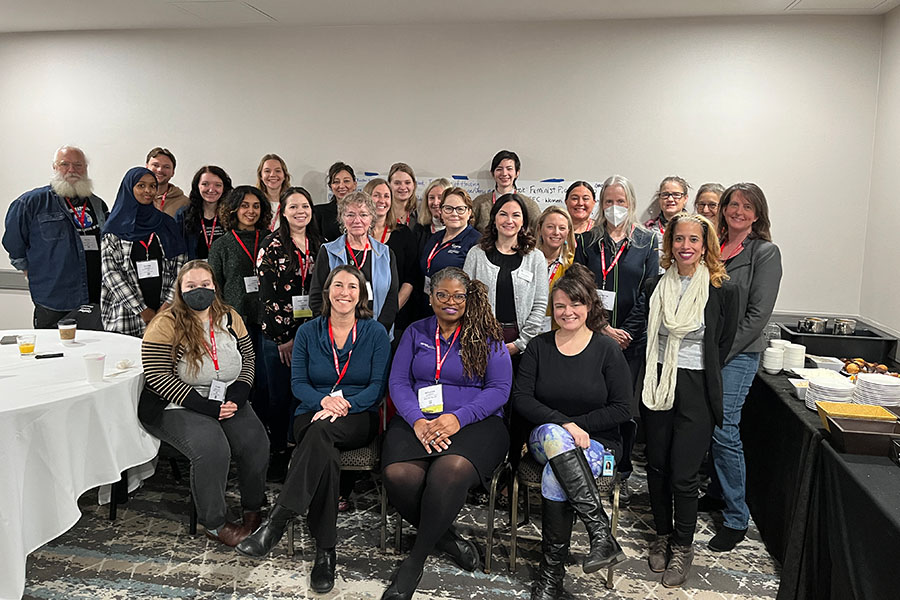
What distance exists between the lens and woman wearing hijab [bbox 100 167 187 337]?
3.63 m

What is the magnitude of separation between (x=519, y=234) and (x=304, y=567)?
1.83m

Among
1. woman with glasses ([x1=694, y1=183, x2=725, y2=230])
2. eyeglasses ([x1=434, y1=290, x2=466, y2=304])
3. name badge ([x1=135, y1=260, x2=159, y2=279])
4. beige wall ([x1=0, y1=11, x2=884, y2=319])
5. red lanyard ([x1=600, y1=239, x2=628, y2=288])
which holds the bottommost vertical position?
eyeglasses ([x1=434, y1=290, x2=466, y2=304])

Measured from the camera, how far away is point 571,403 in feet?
8.91

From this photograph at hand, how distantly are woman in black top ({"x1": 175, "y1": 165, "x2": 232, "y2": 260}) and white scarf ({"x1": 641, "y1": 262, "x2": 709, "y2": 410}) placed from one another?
2.64 m

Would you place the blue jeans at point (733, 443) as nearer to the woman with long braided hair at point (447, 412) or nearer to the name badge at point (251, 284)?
the woman with long braided hair at point (447, 412)

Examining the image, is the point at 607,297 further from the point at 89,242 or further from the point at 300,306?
the point at 89,242

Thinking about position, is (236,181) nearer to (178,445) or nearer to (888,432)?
(178,445)

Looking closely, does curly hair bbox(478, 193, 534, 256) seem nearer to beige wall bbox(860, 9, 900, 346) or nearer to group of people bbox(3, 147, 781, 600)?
group of people bbox(3, 147, 781, 600)

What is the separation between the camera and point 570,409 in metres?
2.73

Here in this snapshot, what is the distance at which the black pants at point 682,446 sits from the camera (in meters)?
2.64

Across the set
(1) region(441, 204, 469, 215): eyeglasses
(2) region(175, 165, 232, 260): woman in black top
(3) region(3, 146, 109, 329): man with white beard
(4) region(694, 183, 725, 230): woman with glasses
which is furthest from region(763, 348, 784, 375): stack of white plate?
(3) region(3, 146, 109, 329): man with white beard

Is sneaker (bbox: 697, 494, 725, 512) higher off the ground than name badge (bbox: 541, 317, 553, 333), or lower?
lower

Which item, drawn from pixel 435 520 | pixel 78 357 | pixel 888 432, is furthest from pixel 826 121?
pixel 78 357

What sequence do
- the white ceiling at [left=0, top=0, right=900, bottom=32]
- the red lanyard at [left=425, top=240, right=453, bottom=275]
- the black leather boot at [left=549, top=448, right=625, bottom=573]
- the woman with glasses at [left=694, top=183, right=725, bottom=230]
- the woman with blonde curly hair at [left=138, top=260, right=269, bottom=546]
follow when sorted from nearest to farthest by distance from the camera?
the black leather boot at [left=549, top=448, right=625, bottom=573] < the woman with blonde curly hair at [left=138, top=260, right=269, bottom=546] < the red lanyard at [left=425, top=240, right=453, bottom=275] < the woman with glasses at [left=694, top=183, right=725, bottom=230] < the white ceiling at [left=0, top=0, right=900, bottom=32]
